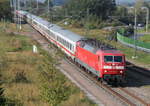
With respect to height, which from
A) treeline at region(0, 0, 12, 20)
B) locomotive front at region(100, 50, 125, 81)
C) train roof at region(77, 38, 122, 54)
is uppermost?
treeline at region(0, 0, 12, 20)

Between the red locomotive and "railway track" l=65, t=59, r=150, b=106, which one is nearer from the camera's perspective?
"railway track" l=65, t=59, r=150, b=106

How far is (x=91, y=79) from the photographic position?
87.6 feet

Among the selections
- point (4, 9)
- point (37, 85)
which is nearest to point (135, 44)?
point (37, 85)

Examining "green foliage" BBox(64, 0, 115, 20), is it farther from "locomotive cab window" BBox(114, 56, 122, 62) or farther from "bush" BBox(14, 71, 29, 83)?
"locomotive cab window" BBox(114, 56, 122, 62)

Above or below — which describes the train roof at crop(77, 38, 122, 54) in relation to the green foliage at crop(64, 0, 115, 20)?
below

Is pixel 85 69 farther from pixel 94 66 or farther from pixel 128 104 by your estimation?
pixel 128 104

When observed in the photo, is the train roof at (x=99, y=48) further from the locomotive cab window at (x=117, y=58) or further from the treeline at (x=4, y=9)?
the treeline at (x=4, y=9)

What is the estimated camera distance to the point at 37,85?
2253cm

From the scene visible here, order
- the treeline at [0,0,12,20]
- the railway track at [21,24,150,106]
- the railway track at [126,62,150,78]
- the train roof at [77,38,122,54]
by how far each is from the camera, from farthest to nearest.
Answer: the treeline at [0,0,12,20]
the railway track at [126,62,150,78]
the train roof at [77,38,122,54]
the railway track at [21,24,150,106]

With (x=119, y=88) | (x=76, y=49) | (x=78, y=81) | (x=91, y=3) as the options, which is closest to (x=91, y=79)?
(x=78, y=81)

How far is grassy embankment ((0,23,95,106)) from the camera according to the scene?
14680 millimetres

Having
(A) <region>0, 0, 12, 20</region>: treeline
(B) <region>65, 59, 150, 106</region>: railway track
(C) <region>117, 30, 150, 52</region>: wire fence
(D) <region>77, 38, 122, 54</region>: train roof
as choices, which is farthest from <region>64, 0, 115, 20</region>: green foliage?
(B) <region>65, 59, 150, 106</region>: railway track

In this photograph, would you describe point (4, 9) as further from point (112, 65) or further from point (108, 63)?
point (112, 65)

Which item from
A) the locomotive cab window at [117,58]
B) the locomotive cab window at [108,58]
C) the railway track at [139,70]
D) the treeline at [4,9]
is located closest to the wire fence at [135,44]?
the railway track at [139,70]
